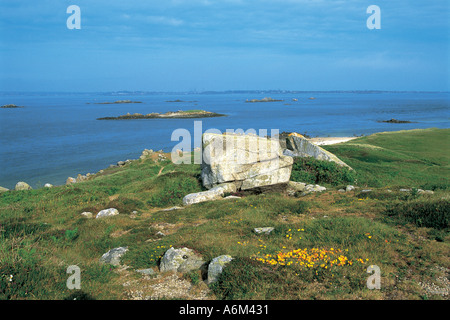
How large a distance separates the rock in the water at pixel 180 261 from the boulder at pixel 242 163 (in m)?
9.24

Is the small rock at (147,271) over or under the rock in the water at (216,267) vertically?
under

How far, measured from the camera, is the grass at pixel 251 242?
7133mm

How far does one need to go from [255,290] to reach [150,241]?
5.18m

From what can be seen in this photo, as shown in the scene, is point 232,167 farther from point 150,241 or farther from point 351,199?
point 150,241

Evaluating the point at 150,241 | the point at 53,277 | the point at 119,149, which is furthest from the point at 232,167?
the point at 119,149

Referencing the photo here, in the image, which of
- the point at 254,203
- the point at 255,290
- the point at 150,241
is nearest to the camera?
the point at 255,290

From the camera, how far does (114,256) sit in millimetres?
9648

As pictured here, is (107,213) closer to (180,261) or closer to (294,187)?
(180,261)

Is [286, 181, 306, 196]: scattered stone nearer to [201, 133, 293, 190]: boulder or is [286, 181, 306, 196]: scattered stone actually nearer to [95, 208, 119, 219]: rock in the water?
[201, 133, 293, 190]: boulder

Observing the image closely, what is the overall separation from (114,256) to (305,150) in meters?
18.7

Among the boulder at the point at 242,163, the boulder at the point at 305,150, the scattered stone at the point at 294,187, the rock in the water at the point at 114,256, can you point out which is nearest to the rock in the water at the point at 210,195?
the boulder at the point at 242,163

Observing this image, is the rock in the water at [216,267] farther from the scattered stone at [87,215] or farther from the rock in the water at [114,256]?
the scattered stone at [87,215]

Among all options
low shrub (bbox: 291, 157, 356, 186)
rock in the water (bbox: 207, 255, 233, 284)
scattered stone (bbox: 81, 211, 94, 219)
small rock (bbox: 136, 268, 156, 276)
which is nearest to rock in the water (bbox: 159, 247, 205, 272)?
small rock (bbox: 136, 268, 156, 276)
